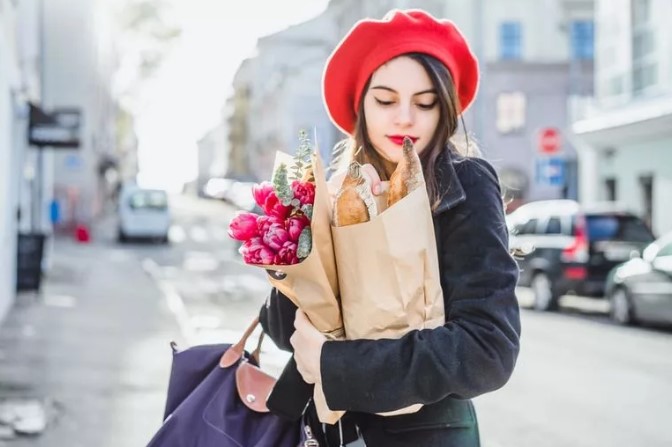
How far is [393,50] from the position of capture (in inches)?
87.9

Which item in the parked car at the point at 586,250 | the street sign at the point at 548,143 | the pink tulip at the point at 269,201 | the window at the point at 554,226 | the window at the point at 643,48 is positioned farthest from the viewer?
the window at the point at 643,48

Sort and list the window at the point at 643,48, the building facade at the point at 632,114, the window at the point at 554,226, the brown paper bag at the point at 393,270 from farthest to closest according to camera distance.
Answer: the window at the point at 643,48 → the building facade at the point at 632,114 → the window at the point at 554,226 → the brown paper bag at the point at 393,270

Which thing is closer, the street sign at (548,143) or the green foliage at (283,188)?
the green foliage at (283,188)

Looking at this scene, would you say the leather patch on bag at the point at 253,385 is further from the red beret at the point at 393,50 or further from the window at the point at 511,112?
the window at the point at 511,112

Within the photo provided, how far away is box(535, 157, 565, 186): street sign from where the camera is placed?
69.3 ft

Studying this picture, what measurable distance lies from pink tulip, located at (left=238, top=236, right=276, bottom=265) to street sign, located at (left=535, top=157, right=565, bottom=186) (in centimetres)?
1964

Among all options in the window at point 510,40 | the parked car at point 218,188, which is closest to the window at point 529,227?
the window at point 510,40

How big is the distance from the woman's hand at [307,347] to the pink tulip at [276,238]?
17cm

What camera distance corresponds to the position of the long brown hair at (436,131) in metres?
2.19

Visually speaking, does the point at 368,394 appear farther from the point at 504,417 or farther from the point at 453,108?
the point at 504,417

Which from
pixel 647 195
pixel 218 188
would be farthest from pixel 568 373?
pixel 218 188

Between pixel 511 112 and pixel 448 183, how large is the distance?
1569 inches

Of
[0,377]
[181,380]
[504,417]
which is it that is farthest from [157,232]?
[181,380]

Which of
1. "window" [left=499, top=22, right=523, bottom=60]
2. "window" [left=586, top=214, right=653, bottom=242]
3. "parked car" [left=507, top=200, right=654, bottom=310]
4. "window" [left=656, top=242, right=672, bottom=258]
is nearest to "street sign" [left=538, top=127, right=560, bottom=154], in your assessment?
"parked car" [left=507, top=200, right=654, bottom=310]
